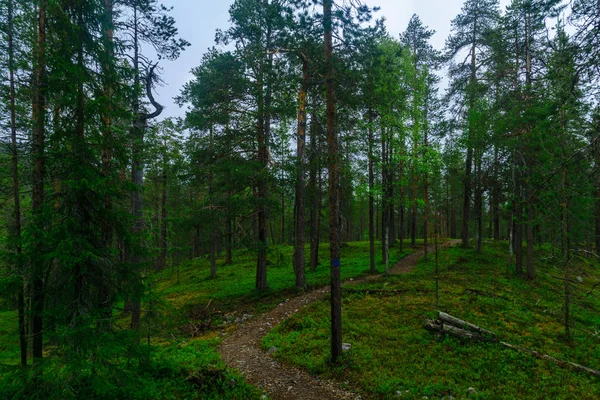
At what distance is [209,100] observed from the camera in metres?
13.6

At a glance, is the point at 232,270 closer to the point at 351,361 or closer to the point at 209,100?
the point at 209,100

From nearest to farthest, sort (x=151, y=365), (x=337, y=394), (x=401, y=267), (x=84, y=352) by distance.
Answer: (x=84, y=352) → (x=337, y=394) → (x=151, y=365) → (x=401, y=267)

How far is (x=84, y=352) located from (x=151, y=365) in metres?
2.83

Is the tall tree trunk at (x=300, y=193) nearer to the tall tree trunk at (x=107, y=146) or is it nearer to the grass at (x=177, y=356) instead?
the grass at (x=177, y=356)

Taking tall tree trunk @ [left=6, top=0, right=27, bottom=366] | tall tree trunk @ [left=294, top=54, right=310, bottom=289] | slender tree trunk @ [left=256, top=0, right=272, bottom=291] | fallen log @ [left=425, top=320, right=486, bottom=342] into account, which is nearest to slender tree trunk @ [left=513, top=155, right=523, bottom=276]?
fallen log @ [left=425, top=320, right=486, bottom=342]

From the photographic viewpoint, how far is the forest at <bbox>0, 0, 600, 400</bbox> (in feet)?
18.2

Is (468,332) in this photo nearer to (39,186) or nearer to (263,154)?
(263,154)

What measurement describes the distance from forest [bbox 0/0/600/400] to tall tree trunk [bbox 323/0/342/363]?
6cm

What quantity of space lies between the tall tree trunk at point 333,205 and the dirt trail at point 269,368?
1021 millimetres

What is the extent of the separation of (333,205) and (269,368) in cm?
475

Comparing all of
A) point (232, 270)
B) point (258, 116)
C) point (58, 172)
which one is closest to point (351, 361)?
point (58, 172)

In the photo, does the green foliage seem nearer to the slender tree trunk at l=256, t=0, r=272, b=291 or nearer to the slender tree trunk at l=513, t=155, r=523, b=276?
the slender tree trunk at l=256, t=0, r=272, b=291

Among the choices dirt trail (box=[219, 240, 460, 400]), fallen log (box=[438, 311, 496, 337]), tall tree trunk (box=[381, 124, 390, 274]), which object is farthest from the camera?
tall tree trunk (box=[381, 124, 390, 274])

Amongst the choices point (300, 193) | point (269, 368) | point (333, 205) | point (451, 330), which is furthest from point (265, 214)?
point (451, 330)
